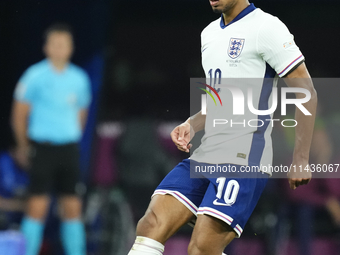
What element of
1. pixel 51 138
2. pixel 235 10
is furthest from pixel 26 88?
pixel 235 10

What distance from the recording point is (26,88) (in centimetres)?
458

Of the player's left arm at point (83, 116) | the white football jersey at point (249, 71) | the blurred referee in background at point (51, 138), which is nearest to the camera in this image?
the white football jersey at point (249, 71)

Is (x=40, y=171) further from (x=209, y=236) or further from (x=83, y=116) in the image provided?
(x=209, y=236)

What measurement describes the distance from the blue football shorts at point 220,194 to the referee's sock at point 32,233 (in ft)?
7.50

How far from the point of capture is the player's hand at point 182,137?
100 inches

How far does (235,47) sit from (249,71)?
5.4 inches

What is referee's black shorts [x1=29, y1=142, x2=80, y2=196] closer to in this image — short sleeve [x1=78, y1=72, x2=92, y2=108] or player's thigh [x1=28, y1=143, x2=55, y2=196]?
player's thigh [x1=28, y1=143, x2=55, y2=196]

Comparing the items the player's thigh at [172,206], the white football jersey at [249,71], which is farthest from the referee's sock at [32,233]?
the white football jersey at [249,71]

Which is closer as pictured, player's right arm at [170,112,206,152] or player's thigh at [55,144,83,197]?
player's right arm at [170,112,206,152]

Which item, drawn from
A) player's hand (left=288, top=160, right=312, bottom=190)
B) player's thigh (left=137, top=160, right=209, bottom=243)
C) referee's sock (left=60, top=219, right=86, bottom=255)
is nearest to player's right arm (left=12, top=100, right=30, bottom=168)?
referee's sock (left=60, top=219, right=86, bottom=255)

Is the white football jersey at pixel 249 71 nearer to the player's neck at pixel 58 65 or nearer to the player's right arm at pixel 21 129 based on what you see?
the player's neck at pixel 58 65

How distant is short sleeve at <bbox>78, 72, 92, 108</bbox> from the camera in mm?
4652

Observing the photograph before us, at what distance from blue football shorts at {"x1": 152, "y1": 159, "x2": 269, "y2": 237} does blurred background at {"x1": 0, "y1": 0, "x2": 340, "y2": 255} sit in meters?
2.18

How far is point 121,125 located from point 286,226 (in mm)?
1749
